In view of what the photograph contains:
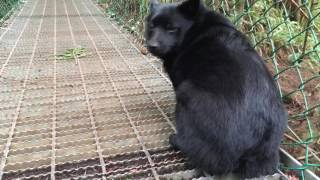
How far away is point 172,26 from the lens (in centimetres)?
213

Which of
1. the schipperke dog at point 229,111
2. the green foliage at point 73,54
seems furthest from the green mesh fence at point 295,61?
the green foliage at point 73,54

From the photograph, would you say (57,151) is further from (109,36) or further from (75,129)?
(109,36)

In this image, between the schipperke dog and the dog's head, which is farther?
the dog's head

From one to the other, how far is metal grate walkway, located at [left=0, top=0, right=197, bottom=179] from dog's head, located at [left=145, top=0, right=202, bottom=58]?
40 cm

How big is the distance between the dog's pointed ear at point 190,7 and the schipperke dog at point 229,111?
0.96ft

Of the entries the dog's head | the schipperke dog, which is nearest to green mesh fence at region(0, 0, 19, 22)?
the dog's head

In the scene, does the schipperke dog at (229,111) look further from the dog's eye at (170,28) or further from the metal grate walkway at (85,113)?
the dog's eye at (170,28)

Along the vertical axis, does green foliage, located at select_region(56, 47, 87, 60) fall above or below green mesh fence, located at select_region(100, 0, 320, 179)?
below

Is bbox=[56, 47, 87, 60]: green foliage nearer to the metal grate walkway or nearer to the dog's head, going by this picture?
the metal grate walkway

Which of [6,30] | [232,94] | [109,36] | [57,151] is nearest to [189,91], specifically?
[232,94]

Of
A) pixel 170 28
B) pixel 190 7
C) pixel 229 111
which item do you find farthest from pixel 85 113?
pixel 229 111

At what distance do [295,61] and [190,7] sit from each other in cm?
63

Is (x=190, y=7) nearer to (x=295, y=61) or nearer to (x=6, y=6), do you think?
(x=295, y=61)

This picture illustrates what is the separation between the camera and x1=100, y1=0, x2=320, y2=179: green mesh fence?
5.86 feet
